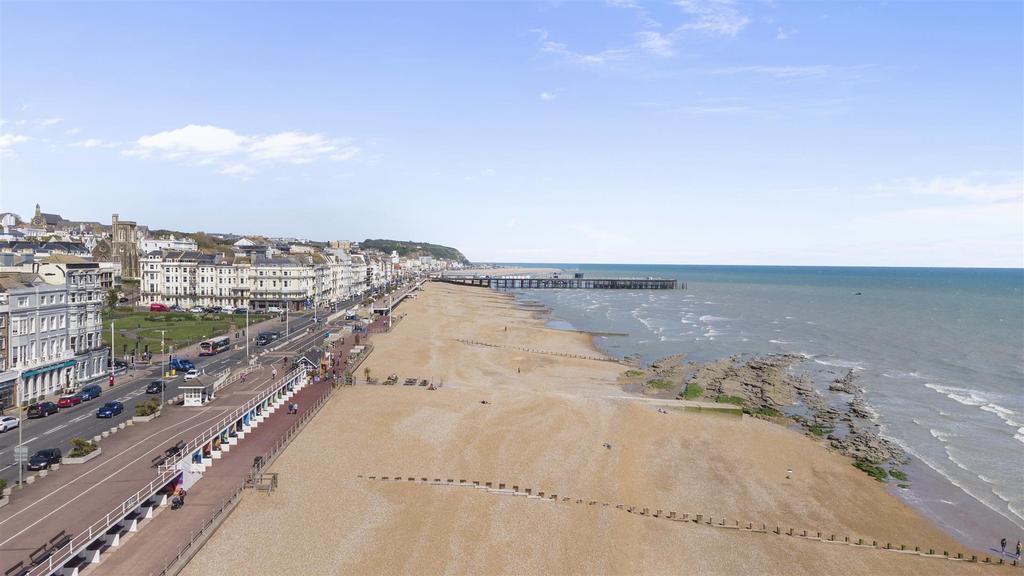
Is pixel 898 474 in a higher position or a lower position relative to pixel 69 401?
lower

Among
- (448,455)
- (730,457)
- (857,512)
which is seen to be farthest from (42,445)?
(857,512)

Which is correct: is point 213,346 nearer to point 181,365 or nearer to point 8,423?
point 181,365

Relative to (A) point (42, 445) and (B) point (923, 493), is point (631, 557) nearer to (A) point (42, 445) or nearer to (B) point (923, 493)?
(B) point (923, 493)

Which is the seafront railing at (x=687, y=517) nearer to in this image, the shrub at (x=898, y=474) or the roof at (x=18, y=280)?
the shrub at (x=898, y=474)

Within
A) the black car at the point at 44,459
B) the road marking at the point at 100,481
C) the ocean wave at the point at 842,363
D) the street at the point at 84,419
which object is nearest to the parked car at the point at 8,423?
the street at the point at 84,419

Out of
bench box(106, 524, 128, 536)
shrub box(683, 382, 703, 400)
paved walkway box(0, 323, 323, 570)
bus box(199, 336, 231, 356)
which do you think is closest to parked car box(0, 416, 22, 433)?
paved walkway box(0, 323, 323, 570)

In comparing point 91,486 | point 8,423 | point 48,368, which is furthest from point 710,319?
point 91,486

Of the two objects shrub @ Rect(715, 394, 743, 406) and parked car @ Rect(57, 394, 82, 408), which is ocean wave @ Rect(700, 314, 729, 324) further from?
parked car @ Rect(57, 394, 82, 408)
